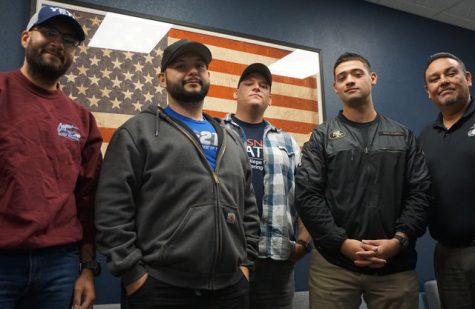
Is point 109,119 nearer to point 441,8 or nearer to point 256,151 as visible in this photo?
point 256,151

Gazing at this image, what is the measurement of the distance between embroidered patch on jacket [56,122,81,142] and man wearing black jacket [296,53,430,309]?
3.56ft

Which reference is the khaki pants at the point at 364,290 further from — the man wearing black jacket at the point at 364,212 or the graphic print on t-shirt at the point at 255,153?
the graphic print on t-shirt at the point at 255,153

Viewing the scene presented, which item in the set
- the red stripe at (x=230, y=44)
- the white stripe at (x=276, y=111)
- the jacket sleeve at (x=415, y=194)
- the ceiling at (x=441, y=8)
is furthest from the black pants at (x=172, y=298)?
the ceiling at (x=441, y=8)

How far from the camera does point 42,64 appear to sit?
1.55 m

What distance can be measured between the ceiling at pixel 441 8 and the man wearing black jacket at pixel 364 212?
2554 mm

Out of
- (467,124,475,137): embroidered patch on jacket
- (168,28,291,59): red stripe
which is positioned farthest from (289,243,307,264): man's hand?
(168,28,291,59): red stripe

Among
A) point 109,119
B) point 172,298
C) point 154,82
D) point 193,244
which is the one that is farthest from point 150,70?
point 172,298

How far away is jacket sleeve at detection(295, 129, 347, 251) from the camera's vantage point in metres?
1.89

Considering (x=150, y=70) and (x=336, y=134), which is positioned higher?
(x=150, y=70)

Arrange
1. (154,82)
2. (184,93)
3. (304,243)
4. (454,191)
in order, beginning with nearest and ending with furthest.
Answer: (184,93) → (454,191) → (304,243) → (154,82)

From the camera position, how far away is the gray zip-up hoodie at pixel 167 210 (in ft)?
4.69

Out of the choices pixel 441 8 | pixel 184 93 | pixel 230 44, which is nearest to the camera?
pixel 184 93

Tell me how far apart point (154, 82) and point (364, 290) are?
1.94m

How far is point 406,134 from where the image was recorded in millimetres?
2139
